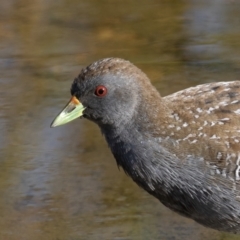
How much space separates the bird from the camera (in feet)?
21.2

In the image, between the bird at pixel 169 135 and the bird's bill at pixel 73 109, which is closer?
the bird at pixel 169 135

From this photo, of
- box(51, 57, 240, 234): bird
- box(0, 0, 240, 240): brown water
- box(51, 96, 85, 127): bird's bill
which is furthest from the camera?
box(0, 0, 240, 240): brown water

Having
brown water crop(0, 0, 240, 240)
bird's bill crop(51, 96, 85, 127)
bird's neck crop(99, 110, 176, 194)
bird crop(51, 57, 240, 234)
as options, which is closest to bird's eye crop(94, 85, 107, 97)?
bird crop(51, 57, 240, 234)

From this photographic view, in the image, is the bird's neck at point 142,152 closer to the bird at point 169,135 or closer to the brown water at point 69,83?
the bird at point 169,135

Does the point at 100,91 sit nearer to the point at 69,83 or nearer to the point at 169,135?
the point at 169,135

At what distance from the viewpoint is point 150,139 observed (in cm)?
658

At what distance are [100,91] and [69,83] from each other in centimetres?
376

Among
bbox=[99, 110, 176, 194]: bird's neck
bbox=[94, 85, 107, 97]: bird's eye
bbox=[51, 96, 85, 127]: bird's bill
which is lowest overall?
bbox=[99, 110, 176, 194]: bird's neck

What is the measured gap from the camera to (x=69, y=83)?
10312 mm

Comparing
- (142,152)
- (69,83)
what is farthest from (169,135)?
(69,83)

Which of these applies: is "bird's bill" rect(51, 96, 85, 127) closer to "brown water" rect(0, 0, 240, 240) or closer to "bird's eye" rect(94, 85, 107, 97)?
"bird's eye" rect(94, 85, 107, 97)

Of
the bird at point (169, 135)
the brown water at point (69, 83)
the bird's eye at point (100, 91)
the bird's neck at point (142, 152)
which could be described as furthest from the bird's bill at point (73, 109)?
the brown water at point (69, 83)

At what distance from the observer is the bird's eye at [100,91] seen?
6559mm

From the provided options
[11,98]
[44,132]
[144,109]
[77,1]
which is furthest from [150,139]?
[77,1]
